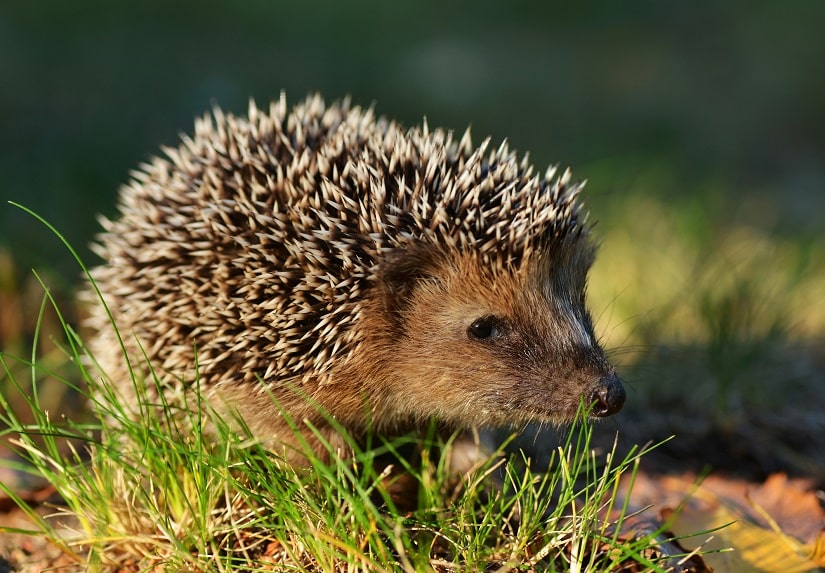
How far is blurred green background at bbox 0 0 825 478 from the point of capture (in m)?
4.81

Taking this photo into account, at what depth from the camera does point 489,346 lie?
10.5 feet

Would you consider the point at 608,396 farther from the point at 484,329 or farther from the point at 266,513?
the point at 266,513

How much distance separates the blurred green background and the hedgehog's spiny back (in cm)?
106

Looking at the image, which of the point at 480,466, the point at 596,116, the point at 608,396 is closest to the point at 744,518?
the point at 608,396

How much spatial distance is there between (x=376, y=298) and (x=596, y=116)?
26.2ft

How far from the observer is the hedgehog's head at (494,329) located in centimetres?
314

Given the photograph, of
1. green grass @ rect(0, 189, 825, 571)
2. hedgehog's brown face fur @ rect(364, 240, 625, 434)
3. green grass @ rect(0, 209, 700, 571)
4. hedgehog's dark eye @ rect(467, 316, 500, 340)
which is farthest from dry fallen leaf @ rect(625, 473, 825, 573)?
hedgehog's dark eye @ rect(467, 316, 500, 340)

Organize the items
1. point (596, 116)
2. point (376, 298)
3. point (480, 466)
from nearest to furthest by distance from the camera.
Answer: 1. point (480, 466)
2. point (376, 298)
3. point (596, 116)

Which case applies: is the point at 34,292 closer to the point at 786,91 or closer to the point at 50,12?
the point at 50,12

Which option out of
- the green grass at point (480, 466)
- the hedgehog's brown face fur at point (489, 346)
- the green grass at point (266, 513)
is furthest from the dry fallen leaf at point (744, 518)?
the hedgehog's brown face fur at point (489, 346)

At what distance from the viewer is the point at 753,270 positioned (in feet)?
16.8

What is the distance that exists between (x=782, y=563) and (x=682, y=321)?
2.11 m

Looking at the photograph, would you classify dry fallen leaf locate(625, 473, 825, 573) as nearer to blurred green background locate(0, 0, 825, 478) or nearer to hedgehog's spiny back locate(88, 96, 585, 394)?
blurred green background locate(0, 0, 825, 478)

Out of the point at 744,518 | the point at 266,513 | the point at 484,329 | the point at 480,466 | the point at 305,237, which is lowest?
the point at 744,518
